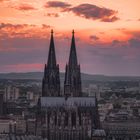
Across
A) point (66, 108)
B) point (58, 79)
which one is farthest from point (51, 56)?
point (66, 108)

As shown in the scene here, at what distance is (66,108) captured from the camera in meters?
91.8

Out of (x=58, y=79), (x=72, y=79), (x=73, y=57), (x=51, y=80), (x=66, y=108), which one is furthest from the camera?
(x=73, y=57)

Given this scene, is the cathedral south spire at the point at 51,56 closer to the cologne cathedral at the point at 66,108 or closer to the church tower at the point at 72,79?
the cologne cathedral at the point at 66,108

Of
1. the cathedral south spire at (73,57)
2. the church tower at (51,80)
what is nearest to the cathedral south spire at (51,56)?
the church tower at (51,80)

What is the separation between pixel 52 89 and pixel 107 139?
7901mm

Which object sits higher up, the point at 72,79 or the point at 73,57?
the point at 73,57

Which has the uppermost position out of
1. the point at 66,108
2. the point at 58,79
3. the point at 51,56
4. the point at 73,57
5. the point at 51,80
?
the point at 51,56

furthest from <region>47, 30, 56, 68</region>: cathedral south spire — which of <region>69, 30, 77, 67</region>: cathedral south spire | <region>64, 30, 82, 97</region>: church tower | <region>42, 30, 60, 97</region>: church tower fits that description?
<region>69, 30, 77, 67</region>: cathedral south spire

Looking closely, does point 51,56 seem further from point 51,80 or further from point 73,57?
point 51,80

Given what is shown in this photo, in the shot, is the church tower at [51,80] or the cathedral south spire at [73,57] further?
the cathedral south spire at [73,57]

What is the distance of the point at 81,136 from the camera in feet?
293

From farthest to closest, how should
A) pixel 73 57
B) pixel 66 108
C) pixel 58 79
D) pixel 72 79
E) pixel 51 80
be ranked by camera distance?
pixel 73 57 < pixel 58 79 < pixel 72 79 < pixel 51 80 < pixel 66 108

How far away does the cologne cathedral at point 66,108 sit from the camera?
89.9m

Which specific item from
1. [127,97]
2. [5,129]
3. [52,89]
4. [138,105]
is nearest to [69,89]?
[52,89]
